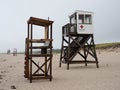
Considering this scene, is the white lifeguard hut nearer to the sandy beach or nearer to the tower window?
the tower window

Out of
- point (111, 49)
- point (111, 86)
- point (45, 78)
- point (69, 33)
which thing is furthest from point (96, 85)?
point (111, 49)

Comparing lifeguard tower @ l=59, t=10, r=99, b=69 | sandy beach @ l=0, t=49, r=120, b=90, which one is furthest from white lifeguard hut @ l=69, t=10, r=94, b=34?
sandy beach @ l=0, t=49, r=120, b=90

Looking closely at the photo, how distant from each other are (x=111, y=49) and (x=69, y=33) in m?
37.4

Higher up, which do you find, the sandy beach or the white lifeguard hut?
the white lifeguard hut

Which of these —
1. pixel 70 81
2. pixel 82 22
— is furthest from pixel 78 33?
pixel 70 81

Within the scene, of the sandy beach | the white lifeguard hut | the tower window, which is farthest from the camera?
the tower window

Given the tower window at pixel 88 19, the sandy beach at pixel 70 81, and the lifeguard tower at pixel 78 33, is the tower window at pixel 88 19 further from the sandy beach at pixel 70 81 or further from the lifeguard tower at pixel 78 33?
Answer: the sandy beach at pixel 70 81

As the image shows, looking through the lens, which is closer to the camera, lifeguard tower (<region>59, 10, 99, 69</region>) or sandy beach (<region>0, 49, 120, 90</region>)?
sandy beach (<region>0, 49, 120, 90</region>)

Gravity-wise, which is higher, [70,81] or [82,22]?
[82,22]

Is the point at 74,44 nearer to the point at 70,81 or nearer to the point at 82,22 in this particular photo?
the point at 82,22

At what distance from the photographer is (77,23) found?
24.5m

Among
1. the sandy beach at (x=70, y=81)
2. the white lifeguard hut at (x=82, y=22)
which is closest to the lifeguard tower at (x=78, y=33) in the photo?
the white lifeguard hut at (x=82, y=22)

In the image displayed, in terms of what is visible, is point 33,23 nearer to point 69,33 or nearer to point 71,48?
point 69,33

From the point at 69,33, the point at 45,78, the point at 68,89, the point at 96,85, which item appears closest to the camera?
the point at 68,89
